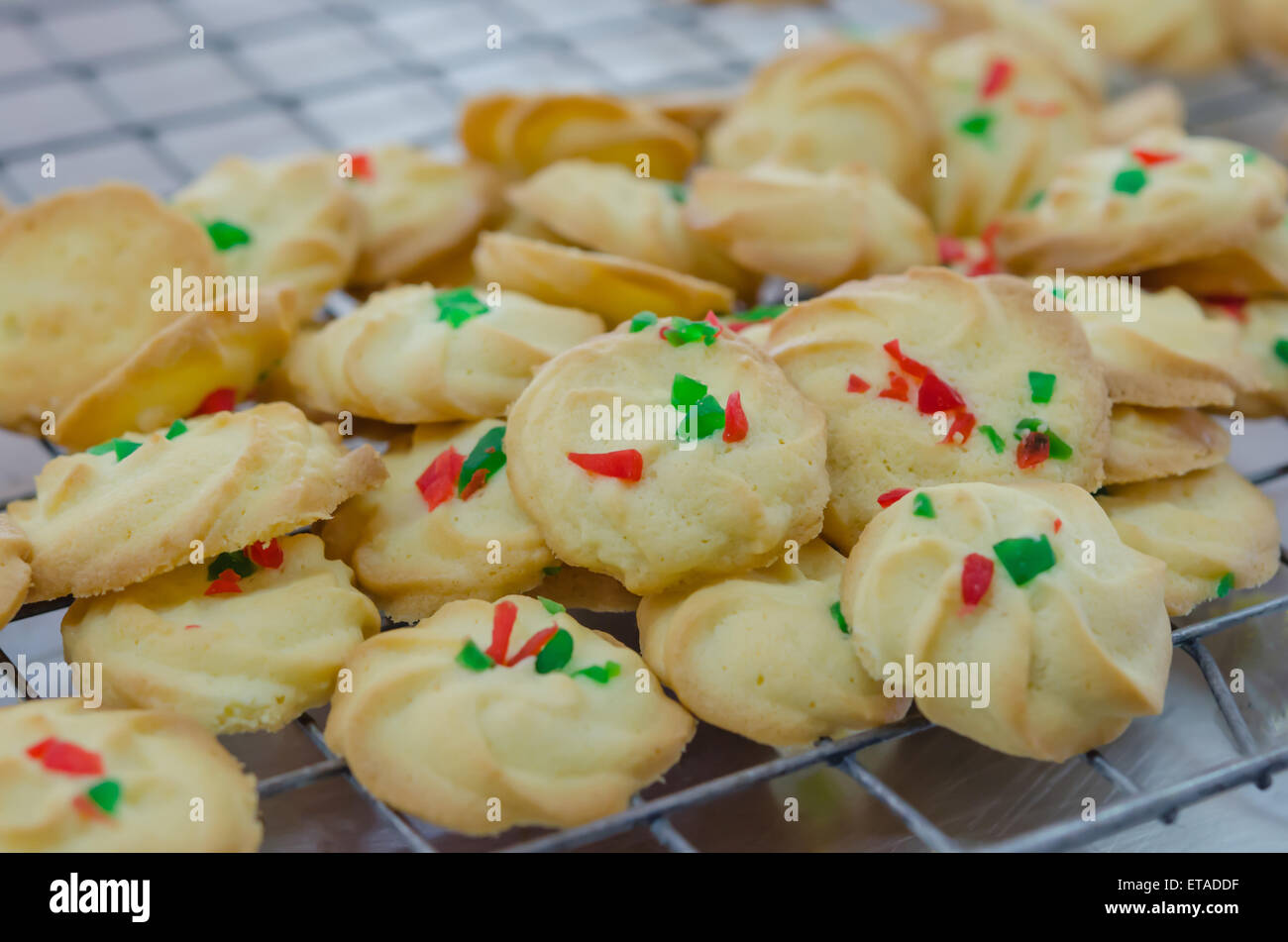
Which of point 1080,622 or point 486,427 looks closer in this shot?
point 1080,622

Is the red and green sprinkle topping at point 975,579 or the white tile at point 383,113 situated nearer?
the red and green sprinkle topping at point 975,579

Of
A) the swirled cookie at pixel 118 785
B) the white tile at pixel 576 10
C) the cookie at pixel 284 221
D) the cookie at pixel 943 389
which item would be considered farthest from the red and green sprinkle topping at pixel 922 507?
the white tile at pixel 576 10

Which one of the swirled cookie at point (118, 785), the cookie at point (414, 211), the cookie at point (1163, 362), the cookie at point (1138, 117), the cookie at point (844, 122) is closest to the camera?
the swirled cookie at point (118, 785)

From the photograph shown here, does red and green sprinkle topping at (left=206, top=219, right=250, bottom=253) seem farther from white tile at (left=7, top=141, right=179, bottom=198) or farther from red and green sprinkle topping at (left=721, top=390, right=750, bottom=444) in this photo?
red and green sprinkle topping at (left=721, top=390, right=750, bottom=444)

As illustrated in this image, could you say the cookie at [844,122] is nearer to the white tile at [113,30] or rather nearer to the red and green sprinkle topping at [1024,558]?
the red and green sprinkle topping at [1024,558]
